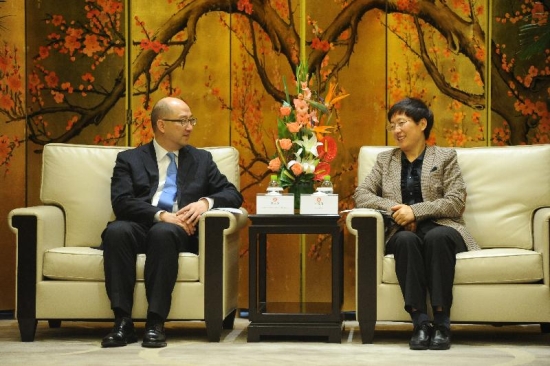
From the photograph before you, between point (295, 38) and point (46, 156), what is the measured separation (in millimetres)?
1777

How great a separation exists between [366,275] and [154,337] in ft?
3.64

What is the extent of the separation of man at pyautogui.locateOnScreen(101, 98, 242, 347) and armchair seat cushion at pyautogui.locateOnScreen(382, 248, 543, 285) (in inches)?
51.9

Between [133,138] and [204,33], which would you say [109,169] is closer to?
[133,138]

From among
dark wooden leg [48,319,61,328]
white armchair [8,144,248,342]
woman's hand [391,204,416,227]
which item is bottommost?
dark wooden leg [48,319,61,328]

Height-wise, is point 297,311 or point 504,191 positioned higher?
point 504,191

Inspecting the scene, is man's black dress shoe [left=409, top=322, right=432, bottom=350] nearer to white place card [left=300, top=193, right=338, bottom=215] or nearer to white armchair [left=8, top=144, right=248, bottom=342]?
white place card [left=300, top=193, right=338, bottom=215]

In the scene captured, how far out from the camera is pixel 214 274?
175 inches

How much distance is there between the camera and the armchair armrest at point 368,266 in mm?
4398

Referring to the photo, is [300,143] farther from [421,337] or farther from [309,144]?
[421,337]

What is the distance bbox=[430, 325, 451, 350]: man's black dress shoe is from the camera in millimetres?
4172

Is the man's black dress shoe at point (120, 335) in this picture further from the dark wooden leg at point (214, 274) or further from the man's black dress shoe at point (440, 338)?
the man's black dress shoe at point (440, 338)

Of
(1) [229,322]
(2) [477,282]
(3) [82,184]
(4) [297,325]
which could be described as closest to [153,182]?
(3) [82,184]

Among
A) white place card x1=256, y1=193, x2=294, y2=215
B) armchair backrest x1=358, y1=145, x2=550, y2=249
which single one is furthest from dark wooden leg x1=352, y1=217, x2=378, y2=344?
armchair backrest x1=358, y1=145, x2=550, y2=249

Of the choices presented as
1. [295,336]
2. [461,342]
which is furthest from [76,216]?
[461,342]
